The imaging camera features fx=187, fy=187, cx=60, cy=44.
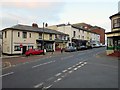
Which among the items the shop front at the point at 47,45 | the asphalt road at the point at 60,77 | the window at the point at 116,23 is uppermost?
the window at the point at 116,23

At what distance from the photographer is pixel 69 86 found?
958 centimetres

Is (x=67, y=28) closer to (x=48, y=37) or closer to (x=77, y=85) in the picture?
(x=48, y=37)

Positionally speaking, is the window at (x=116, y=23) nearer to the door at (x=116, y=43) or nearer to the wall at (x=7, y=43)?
the door at (x=116, y=43)

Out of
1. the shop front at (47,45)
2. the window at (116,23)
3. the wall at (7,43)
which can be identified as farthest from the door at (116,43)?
the wall at (7,43)

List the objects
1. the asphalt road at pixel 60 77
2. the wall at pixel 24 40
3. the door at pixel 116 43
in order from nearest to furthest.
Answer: the asphalt road at pixel 60 77 < the door at pixel 116 43 < the wall at pixel 24 40

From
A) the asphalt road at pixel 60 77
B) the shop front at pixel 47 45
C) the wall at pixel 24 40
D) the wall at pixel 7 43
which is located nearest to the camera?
the asphalt road at pixel 60 77

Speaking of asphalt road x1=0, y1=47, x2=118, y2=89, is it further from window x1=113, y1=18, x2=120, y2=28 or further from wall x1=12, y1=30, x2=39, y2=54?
wall x1=12, y1=30, x2=39, y2=54

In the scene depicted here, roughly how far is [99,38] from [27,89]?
90.4 metres

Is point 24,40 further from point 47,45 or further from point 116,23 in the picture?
point 116,23

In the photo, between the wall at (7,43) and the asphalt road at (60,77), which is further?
the wall at (7,43)

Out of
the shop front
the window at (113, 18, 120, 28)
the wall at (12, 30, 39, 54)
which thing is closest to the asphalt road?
the window at (113, 18, 120, 28)

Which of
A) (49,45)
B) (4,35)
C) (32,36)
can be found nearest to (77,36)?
(49,45)

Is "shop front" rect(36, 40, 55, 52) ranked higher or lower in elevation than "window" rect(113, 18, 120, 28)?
lower

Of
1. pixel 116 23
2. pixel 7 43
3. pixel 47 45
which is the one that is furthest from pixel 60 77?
pixel 47 45
